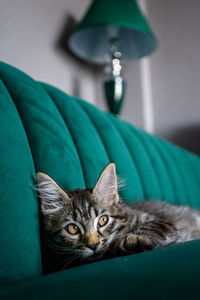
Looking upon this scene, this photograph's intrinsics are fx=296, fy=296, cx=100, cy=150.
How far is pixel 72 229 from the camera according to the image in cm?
71

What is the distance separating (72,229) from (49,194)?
0.10 meters

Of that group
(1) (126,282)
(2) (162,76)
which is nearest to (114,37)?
(2) (162,76)

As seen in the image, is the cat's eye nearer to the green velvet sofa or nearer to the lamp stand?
the green velvet sofa

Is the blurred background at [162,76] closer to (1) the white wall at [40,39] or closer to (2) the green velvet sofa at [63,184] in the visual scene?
(1) the white wall at [40,39]

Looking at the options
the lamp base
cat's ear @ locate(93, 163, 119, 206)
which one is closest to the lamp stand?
the lamp base

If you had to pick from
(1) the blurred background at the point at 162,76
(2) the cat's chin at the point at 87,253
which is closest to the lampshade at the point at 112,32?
(1) the blurred background at the point at 162,76

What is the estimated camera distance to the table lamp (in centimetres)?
183

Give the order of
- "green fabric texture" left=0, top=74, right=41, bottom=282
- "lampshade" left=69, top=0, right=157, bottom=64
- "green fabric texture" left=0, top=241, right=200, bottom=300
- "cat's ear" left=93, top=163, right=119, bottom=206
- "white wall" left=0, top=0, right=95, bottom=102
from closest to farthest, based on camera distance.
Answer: "green fabric texture" left=0, top=241, right=200, bottom=300
"green fabric texture" left=0, top=74, right=41, bottom=282
"cat's ear" left=93, top=163, right=119, bottom=206
"white wall" left=0, top=0, right=95, bottom=102
"lampshade" left=69, top=0, right=157, bottom=64

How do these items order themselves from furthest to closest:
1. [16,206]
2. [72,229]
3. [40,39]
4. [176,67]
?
[176,67] → [40,39] → [72,229] → [16,206]

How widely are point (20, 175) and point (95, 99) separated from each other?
1994mm

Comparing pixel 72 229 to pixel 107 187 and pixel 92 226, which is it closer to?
pixel 92 226

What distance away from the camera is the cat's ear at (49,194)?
68 cm

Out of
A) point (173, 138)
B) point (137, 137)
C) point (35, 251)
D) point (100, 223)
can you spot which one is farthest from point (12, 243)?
point (173, 138)

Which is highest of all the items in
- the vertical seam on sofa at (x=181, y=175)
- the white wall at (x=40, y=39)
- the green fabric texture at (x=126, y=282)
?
the white wall at (x=40, y=39)
